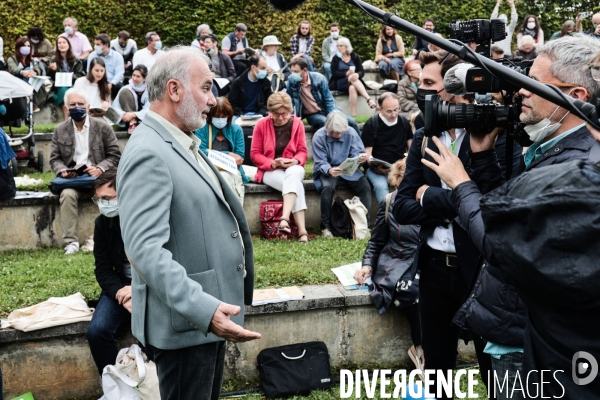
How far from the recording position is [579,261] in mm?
1516

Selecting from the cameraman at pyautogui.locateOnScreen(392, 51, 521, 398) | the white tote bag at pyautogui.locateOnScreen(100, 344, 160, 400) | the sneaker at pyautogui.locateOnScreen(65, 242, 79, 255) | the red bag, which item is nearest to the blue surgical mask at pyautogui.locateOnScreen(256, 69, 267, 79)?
the red bag

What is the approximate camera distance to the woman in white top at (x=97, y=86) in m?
10.2

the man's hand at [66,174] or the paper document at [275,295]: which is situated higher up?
the man's hand at [66,174]

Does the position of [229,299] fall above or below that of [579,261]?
below

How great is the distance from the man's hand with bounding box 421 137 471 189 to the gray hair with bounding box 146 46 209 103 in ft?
3.40

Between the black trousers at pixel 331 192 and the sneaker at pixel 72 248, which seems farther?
the black trousers at pixel 331 192

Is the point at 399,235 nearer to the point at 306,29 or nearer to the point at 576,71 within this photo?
the point at 576,71

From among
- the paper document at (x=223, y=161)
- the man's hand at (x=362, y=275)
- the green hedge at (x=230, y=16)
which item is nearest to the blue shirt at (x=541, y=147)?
the man's hand at (x=362, y=275)

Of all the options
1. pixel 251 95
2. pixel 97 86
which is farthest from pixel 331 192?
pixel 97 86

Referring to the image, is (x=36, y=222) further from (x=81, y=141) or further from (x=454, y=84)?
(x=454, y=84)

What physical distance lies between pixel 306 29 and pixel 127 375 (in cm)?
1102

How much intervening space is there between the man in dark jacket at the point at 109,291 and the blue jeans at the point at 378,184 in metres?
4.04

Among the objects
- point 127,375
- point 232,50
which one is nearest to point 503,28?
point 127,375

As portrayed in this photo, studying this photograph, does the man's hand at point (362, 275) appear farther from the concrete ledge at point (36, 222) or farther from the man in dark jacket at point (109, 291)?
the concrete ledge at point (36, 222)
